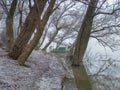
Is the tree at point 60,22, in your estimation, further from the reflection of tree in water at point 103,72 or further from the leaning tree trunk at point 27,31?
the leaning tree trunk at point 27,31

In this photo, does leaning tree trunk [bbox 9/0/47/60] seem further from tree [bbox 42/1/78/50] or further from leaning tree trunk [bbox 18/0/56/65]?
tree [bbox 42/1/78/50]

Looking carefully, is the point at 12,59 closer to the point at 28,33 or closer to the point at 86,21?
the point at 28,33

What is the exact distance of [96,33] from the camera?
64.7 feet

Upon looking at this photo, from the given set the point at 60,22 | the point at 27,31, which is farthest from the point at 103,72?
the point at 60,22

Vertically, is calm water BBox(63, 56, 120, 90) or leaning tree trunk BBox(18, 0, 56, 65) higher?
leaning tree trunk BBox(18, 0, 56, 65)

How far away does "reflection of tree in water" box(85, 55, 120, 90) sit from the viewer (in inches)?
488

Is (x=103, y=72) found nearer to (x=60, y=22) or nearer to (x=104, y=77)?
(x=104, y=77)

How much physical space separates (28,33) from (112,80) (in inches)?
208

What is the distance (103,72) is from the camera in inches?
651

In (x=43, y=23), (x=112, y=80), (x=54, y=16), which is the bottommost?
(x=54, y=16)

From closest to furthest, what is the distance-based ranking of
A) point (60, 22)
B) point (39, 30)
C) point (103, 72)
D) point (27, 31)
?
point (39, 30) < point (27, 31) < point (103, 72) < point (60, 22)

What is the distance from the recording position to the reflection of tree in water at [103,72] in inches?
488

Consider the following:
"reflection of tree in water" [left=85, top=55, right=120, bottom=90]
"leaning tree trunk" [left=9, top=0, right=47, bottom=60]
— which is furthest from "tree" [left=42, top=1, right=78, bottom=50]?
"leaning tree trunk" [left=9, top=0, right=47, bottom=60]

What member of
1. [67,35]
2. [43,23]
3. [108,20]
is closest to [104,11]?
[108,20]
